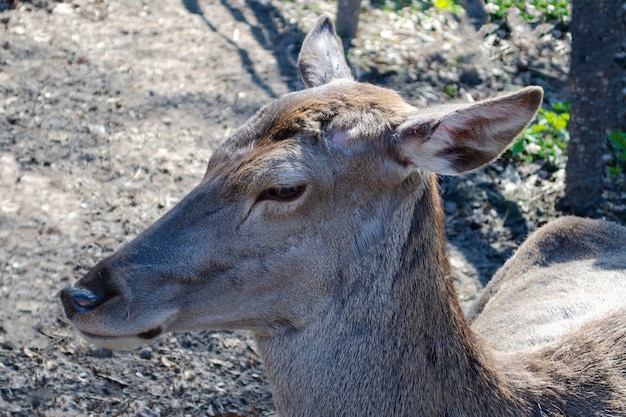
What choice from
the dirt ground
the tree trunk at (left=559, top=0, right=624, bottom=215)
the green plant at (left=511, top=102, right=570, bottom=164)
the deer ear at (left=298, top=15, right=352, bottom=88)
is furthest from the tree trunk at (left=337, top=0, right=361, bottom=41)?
the deer ear at (left=298, top=15, right=352, bottom=88)

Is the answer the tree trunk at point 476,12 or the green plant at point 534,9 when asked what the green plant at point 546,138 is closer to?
the tree trunk at point 476,12

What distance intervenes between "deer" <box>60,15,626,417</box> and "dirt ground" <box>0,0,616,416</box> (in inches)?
67.5

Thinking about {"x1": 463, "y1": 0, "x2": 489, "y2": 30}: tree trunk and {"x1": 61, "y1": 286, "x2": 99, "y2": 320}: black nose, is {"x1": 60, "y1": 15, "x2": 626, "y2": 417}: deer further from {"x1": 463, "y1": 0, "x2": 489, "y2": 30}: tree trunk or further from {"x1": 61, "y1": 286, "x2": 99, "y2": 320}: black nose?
{"x1": 463, "y1": 0, "x2": 489, "y2": 30}: tree trunk

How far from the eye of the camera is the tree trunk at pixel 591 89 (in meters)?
6.39

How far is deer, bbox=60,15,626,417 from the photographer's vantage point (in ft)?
9.91

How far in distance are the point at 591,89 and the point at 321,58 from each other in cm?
342

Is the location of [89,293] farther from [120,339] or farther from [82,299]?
[120,339]

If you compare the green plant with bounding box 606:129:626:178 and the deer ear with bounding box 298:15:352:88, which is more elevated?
the deer ear with bounding box 298:15:352:88

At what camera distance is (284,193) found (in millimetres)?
3029

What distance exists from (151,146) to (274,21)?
283 cm

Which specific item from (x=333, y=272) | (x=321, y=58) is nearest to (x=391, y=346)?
(x=333, y=272)

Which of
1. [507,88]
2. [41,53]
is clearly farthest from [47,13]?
[507,88]

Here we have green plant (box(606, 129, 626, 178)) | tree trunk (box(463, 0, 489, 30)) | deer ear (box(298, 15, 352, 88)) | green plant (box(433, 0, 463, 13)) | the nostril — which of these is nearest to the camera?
the nostril

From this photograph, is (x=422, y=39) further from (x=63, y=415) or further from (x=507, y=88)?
(x=63, y=415)
